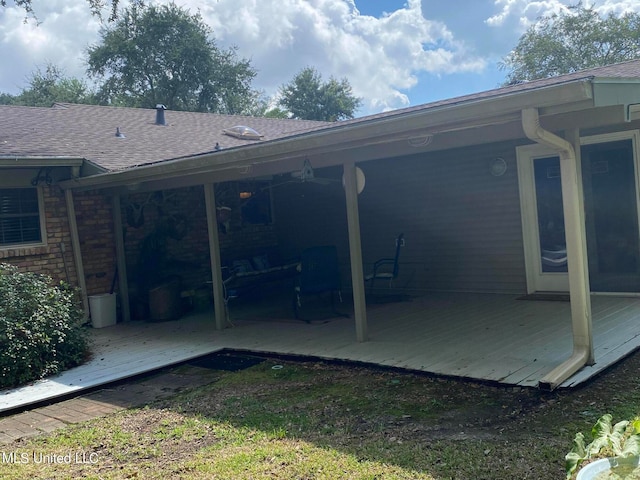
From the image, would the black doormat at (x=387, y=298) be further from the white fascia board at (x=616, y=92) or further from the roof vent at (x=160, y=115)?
the roof vent at (x=160, y=115)

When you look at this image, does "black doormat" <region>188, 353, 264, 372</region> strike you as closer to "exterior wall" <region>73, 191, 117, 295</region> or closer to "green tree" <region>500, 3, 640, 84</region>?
"exterior wall" <region>73, 191, 117, 295</region>

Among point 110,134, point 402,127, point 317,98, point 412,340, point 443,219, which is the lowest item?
point 412,340

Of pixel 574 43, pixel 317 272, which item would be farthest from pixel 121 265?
pixel 574 43

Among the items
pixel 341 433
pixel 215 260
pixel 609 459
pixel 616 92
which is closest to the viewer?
pixel 609 459

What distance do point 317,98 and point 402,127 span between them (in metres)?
29.8

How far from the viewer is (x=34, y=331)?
582 centimetres

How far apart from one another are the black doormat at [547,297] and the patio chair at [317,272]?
264cm

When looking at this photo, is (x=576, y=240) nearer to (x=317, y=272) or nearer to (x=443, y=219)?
(x=317, y=272)

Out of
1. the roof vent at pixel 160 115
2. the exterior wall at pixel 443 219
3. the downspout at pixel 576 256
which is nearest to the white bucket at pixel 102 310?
the exterior wall at pixel 443 219

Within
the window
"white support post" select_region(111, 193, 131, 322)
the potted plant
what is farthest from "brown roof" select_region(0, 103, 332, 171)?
the potted plant

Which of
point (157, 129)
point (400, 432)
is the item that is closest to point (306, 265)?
point (400, 432)

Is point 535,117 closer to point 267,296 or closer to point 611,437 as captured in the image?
point 611,437

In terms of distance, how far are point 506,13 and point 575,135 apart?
33.7 m

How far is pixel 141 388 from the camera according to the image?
17.6ft
